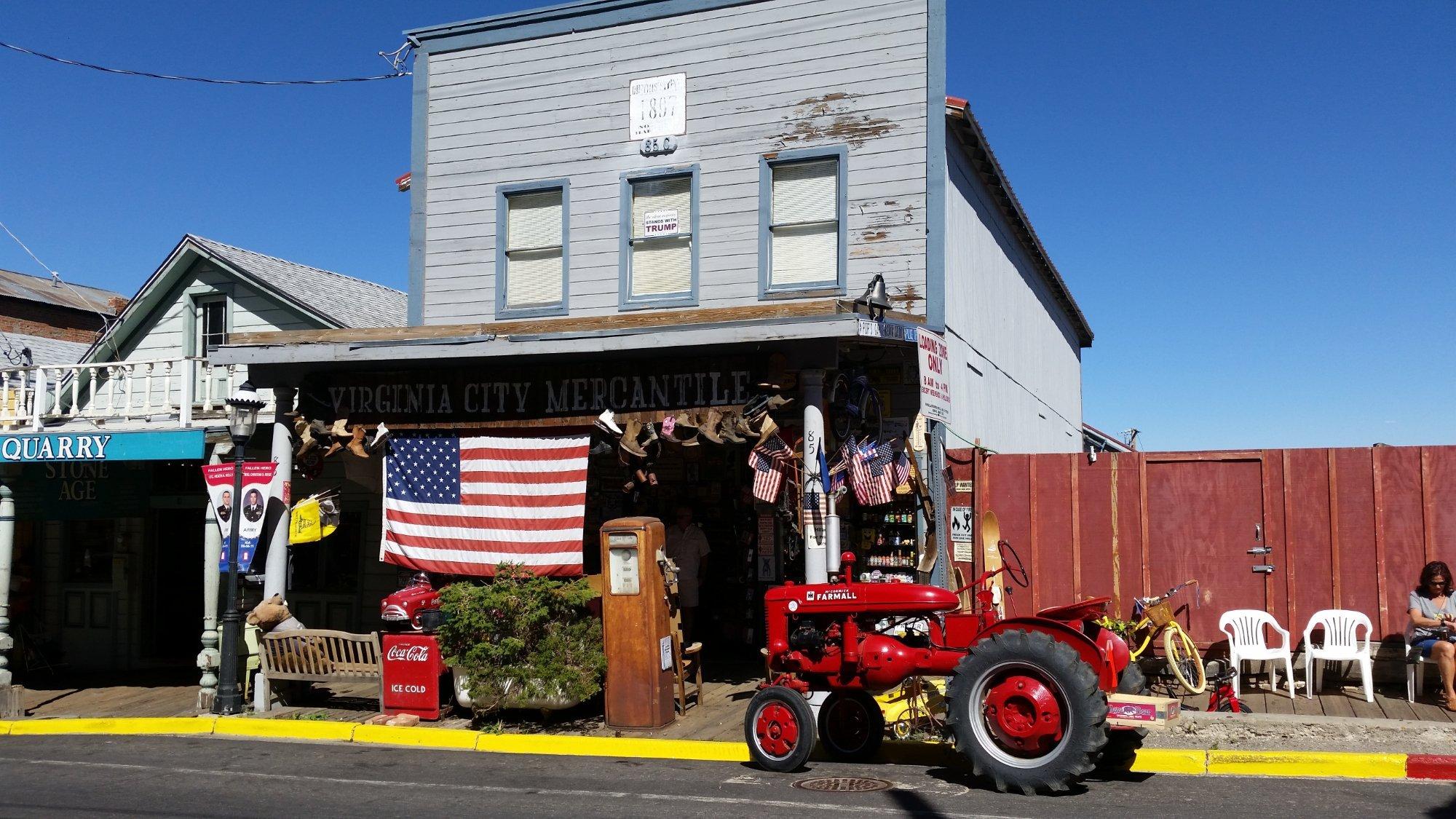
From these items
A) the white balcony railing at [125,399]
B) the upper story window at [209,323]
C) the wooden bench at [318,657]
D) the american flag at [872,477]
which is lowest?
the wooden bench at [318,657]

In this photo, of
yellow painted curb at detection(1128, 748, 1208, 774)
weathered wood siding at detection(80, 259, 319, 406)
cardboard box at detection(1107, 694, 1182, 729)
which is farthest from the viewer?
weathered wood siding at detection(80, 259, 319, 406)

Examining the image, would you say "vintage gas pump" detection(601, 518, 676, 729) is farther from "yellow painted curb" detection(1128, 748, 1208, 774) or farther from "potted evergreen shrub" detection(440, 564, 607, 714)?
"yellow painted curb" detection(1128, 748, 1208, 774)

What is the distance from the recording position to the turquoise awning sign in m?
13.7

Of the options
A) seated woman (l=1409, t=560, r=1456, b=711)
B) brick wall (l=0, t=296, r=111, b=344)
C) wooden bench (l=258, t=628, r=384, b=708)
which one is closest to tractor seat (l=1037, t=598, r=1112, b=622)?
seated woman (l=1409, t=560, r=1456, b=711)

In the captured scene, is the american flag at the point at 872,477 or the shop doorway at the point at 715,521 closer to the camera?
the american flag at the point at 872,477

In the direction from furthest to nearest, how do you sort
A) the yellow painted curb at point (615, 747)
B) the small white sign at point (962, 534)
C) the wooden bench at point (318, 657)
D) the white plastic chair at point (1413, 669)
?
the small white sign at point (962, 534) < the wooden bench at point (318, 657) < the white plastic chair at point (1413, 669) < the yellow painted curb at point (615, 747)

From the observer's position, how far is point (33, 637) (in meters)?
17.5

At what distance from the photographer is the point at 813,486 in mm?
11133

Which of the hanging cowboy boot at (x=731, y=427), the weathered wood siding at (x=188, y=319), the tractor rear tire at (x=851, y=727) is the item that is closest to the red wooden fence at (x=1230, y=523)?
the hanging cowboy boot at (x=731, y=427)

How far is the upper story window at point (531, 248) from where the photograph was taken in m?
14.7

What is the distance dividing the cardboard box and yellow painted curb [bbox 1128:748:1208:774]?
98 centimetres

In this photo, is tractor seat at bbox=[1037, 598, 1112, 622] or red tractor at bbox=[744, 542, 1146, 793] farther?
tractor seat at bbox=[1037, 598, 1112, 622]

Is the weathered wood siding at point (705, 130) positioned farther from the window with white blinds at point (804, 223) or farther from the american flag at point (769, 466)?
the american flag at point (769, 466)

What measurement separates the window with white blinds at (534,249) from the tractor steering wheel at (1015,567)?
623cm
